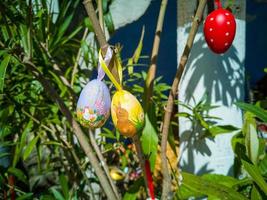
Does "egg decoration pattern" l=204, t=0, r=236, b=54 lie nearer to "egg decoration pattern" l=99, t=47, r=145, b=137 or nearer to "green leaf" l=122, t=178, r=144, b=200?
"egg decoration pattern" l=99, t=47, r=145, b=137

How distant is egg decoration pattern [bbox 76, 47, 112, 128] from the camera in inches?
25.1

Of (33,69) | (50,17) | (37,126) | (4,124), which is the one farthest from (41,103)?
(33,69)

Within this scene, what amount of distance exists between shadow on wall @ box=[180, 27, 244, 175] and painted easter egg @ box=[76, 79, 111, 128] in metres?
0.62

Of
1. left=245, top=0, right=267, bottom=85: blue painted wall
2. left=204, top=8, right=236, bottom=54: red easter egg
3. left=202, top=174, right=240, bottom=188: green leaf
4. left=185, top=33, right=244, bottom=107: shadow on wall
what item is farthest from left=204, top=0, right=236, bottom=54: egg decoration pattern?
left=245, top=0, right=267, bottom=85: blue painted wall

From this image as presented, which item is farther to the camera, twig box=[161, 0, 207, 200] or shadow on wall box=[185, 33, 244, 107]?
shadow on wall box=[185, 33, 244, 107]

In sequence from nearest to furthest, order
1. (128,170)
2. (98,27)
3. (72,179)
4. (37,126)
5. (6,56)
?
(98,27) < (6,56) < (37,126) < (72,179) < (128,170)

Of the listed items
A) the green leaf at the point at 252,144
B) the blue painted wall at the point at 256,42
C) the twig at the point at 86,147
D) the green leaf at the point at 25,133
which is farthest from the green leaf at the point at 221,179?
the blue painted wall at the point at 256,42

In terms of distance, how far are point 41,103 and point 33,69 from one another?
51cm

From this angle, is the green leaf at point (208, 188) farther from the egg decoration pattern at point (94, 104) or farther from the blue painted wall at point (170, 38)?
the blue painted wall at point (170, 38)

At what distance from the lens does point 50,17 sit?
49.6 inches

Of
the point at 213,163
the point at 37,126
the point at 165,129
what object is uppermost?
the point at 165,129

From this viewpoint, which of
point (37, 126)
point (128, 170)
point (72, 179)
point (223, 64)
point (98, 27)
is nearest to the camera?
point (98, 27)

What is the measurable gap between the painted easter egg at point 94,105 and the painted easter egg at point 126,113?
2cm

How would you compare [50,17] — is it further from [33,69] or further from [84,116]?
[84,116]
